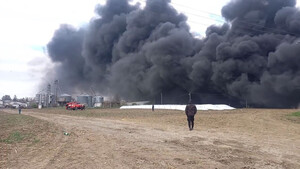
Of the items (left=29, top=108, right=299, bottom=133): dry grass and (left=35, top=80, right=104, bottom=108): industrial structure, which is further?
(left=35, top=80, right=104, bottom=108): industrial structure

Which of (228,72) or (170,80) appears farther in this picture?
(170,80)

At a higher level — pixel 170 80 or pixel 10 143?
pixel 170 80

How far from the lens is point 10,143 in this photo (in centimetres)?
1042

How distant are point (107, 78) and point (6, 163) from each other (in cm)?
6624

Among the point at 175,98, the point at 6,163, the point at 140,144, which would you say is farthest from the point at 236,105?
the point at 6,163

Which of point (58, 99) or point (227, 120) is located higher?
point (58, 99)

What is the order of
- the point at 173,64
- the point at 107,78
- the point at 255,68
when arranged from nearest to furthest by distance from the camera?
1. the point at 255,68
2. the point at 173,64
3. the point at 107,78

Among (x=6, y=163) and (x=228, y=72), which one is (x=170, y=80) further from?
(x=6, y=163)

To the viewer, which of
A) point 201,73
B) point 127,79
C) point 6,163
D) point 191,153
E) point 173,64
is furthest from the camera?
point 127,79

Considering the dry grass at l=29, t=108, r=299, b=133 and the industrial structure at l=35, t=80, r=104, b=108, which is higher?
the industrial structure at l=35, t=80, r=104, b=108

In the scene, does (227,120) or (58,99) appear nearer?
(227,120)

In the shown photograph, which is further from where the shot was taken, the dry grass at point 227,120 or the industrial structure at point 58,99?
the industrial structure at point 58,99

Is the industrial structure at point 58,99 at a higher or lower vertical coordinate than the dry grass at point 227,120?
higher

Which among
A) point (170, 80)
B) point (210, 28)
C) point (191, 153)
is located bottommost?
point (191, 153)
